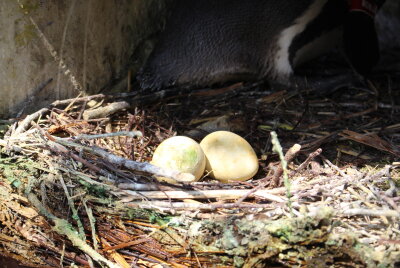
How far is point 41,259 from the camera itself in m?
1.25

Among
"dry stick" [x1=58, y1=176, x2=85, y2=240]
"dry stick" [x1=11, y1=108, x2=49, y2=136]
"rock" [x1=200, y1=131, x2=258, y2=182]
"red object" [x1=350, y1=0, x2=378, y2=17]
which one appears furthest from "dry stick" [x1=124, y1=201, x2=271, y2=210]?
"red object" [x1=350, y1=0, x2=378, y2=17]

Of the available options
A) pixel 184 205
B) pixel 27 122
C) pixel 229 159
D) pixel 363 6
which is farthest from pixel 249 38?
pixel 184 205

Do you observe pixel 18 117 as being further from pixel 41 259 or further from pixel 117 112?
pixel 41 259

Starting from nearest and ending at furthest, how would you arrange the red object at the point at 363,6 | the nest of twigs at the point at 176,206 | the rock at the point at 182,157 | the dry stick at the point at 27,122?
the nest of twigs at the point at 176,206 → the rock at the point at 182,157 → the dry stick at the point at 27,122 → the red object at the point at 363,6

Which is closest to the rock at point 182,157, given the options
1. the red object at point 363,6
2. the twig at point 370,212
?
the twig at point 370,212

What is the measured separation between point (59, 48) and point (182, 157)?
2.10ft

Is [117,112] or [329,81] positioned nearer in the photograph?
[117,112]

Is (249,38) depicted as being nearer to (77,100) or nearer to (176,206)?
(77,100)

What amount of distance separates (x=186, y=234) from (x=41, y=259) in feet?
1.17

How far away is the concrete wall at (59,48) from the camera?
1.60 metres

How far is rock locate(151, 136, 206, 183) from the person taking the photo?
4.62ft

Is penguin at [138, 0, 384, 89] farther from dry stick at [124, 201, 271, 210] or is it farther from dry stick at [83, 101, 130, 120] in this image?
dry stick at [124, 201, 271, 210]

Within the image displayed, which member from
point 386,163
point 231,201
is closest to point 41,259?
point 231,201

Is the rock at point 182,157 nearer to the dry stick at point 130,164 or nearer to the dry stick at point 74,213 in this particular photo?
the dry stick at point 130,164
